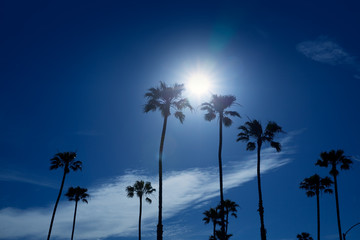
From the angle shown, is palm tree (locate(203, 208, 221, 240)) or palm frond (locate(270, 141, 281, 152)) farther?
palm tree (locate(203, 208, 221, 240))

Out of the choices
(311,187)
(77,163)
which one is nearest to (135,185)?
(77,163)

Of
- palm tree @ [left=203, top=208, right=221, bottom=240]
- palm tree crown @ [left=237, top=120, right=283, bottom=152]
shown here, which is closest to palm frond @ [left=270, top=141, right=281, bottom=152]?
palm tree crown @ [left=237, top=120, right=283, bottom=152]

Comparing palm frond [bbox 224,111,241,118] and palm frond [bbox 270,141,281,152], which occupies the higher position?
palm frond [bbox 224,111,241,118]

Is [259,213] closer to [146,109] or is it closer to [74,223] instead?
[146,109]

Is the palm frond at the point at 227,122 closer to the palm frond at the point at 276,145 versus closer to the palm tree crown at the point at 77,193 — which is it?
the palm frond at the point at 276,145

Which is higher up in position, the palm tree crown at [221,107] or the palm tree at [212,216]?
the palm tree crown at [221,107]

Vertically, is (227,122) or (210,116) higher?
(210,116)

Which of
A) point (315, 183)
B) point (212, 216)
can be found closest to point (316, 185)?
point (315, 183)

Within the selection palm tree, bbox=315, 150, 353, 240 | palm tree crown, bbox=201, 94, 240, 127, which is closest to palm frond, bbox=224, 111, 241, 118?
palm tree crown, bbox=201, 94, 240, 127

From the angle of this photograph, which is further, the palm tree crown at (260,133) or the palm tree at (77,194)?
the palm tree at (77,194)

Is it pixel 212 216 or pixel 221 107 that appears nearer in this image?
pixel 221 107

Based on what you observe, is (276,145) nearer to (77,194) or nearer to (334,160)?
(334,160)

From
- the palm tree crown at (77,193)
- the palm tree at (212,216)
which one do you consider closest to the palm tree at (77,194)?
the palm tree crown at (77,193)

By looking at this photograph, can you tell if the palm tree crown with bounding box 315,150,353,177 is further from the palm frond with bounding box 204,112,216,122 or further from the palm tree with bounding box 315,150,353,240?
the palm frond with bounding box 204,112,216,122
